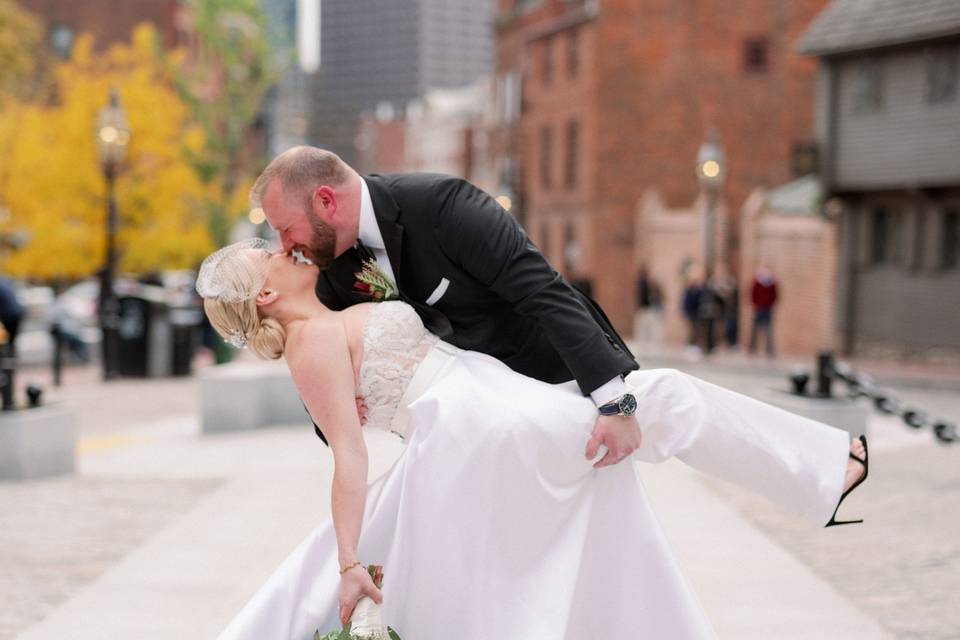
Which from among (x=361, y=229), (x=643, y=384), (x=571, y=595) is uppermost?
(x=361, y=229)

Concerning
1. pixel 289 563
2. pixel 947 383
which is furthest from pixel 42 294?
pixel 289 563

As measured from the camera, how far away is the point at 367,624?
3607 millimetres

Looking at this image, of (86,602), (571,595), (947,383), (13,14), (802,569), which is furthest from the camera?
(13,14)

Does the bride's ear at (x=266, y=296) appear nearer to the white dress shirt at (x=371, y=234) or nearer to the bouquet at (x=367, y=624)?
the white dress shirt at (x=371, y=234)

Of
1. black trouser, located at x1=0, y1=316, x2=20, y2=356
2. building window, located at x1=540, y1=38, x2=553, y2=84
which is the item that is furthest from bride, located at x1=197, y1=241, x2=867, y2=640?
building window, located at x1=540, y1=38, x2=553, y2=84

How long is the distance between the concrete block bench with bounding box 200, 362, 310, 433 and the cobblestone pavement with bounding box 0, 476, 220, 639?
287cm

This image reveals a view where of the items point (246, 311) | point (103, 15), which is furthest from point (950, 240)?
point (103, 15)

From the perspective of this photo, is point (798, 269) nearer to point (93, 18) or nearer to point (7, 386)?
point (7, 386)

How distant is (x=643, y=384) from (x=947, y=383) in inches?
765

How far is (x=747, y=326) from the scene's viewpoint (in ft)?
110

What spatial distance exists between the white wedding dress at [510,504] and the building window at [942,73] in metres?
24.5

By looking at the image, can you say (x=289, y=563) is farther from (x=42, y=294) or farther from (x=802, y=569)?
(x=42, y=294)

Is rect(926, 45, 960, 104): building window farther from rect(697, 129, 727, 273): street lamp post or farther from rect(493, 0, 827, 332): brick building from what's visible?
rect(493, 0, 827, 332): brick building

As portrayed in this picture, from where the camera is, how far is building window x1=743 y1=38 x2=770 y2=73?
140ft
